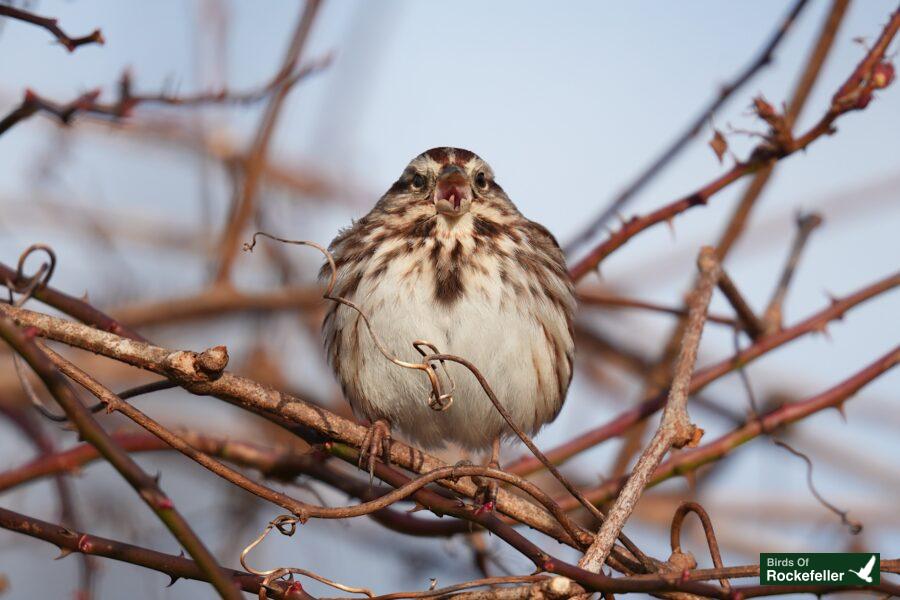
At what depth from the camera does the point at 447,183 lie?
3.18 m

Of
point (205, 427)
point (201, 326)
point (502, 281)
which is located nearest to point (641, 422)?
point (502, 281)

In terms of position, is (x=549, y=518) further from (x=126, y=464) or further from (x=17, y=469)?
(x=17, y=469)

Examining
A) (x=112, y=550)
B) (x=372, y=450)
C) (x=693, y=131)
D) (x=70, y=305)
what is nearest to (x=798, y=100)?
(x=693, y=131)

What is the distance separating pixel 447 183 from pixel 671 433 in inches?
52.2

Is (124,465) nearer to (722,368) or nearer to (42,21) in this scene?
(42,21)

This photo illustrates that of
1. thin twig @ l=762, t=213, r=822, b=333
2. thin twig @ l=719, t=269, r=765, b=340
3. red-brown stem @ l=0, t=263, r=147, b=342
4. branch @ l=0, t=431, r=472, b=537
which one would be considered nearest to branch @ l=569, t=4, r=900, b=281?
thin twig @ l=719, t=269, r=765, b=340

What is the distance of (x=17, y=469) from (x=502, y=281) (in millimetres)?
1273

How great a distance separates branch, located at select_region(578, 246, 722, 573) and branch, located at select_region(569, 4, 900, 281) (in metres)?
0.19

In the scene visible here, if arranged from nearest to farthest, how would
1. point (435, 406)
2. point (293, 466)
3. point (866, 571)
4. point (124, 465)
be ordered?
1. point (124, 465)
2. point (866, 571)
3. point (435, 406)
4. point (293, 466)

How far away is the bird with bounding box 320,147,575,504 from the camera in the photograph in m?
2.85

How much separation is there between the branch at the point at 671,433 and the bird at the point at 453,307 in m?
0.52

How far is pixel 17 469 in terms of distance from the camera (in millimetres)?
2400

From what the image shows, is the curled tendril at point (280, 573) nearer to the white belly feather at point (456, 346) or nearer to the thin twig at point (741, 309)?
the white belly feather at point (456, 346)

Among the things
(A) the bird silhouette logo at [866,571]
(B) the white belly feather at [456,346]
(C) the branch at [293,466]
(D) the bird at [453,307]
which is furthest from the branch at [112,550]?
(B) the white belly feather at [456,346]
